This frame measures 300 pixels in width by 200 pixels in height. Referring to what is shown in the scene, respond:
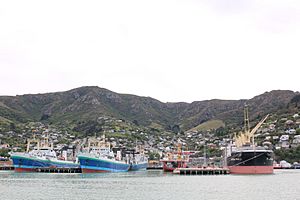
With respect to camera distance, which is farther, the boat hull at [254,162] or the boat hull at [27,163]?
the boat hull at [27,163]

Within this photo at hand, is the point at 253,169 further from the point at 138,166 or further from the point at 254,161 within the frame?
the point at 138,166

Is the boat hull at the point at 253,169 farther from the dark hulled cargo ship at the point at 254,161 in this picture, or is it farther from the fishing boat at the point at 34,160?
the fishing boat at the point at 34,160

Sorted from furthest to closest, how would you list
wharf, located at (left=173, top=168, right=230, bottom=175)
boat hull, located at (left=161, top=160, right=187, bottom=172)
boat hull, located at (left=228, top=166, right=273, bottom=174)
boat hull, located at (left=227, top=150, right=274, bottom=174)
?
boat hull, located at (left=161, top=160, right=187, bottom=172), wharf, located at (left=173, top=168, right=230, bottom=175), boat hull, located at (left=228, top=166, right=273, bottom=174), boat hull, located at (left=227, top=150, right=274, bottom=174)

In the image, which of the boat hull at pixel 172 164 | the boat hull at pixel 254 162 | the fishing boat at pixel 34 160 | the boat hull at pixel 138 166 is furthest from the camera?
the boat hull at pixel 138 166

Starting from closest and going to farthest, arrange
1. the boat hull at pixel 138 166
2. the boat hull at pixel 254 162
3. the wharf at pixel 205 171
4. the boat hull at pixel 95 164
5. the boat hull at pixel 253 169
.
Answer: the boat hull at pixel 254 162 < the boat hull at pixel 253 169 < the boat hull at pixel 95 164 < the wharf at pixel 205 171 < the boat hull at pixel 138 166

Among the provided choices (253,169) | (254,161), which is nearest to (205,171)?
(253,169)

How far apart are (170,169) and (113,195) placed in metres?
88.9

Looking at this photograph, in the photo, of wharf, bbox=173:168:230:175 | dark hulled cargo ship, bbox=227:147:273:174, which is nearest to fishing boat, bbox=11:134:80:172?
wharf, bbox=173:168:230:175

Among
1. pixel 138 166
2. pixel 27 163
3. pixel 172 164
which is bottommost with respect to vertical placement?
pixel 138 166

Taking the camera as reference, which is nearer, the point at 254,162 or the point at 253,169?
the point at 254,162

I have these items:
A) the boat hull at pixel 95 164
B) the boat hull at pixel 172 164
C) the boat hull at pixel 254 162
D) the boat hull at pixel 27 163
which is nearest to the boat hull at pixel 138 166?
the boat hull at pixel 172 164

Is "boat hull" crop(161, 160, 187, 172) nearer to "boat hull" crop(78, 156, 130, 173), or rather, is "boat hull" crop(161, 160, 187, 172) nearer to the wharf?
the wharf

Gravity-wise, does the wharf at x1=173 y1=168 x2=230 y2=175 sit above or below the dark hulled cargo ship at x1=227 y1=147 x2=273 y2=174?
below

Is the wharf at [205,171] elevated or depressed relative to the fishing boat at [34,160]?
depressed
